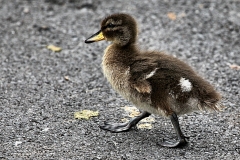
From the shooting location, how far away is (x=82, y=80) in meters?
6.49

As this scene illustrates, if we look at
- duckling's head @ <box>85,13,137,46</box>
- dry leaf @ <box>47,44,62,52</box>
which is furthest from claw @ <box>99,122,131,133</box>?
dry leaf @ <box>47,44,62,52</box>

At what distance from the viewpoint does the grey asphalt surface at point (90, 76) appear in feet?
16.2

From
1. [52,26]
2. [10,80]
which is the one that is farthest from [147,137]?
[52,26]

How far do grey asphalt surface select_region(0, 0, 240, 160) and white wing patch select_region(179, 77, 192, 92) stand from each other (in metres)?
0.59

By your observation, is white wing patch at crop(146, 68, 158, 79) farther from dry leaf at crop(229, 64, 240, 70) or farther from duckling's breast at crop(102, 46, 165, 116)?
dry leaf at crop(229, 64, 240, 70)

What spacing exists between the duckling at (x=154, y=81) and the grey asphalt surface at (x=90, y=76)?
246 millimetres

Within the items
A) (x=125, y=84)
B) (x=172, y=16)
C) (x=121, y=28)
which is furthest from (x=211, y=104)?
(x=172, y=16)

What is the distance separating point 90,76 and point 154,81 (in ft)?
6.39

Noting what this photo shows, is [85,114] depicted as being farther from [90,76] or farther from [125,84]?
[90,76]

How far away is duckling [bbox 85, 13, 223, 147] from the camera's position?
475cm

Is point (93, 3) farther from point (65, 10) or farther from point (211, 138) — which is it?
point (211, 138)

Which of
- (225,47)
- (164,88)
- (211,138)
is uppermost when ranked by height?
(164,88)

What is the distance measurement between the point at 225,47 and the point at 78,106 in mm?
2542

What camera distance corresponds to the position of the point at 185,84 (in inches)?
186
